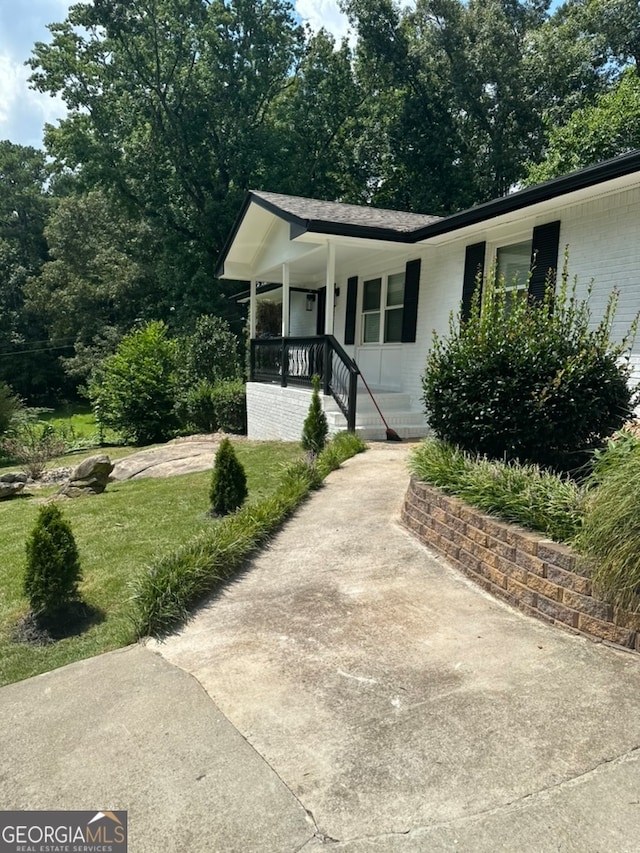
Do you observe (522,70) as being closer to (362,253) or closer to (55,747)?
(362,253)

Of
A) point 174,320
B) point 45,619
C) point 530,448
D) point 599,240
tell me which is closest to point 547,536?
point 530,448

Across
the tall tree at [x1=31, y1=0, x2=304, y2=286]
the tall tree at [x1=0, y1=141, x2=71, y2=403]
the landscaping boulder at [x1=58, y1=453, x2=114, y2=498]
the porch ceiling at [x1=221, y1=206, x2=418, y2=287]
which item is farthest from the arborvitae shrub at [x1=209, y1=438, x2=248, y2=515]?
the tall tree at [x1=0, y1=141, x2=71, y2=403]

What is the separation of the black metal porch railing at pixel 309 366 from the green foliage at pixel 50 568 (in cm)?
570

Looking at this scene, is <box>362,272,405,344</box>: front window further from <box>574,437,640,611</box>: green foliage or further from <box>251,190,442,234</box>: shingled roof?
<box>574,437,640,611</box>: green foliage

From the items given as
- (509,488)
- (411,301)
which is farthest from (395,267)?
(509,488)

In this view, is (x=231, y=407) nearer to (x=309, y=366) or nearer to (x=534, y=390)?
(x=309, y=366)

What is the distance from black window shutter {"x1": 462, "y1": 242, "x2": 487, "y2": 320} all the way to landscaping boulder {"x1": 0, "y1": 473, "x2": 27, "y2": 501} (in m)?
8.22

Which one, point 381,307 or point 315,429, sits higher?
point 381,307

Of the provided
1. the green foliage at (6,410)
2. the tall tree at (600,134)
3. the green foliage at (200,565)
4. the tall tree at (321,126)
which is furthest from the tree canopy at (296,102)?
the green foliage at (200,565)

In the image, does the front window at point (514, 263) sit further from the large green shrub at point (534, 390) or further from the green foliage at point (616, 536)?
the green foliage at point (616, 536)

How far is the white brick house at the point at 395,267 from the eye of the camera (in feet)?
21.4

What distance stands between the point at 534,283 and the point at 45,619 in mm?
7092

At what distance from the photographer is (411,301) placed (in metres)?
10.5

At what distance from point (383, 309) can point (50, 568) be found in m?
9.30
